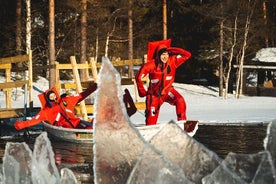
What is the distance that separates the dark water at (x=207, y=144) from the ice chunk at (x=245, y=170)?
395 cm

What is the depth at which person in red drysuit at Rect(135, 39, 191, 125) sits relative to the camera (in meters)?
13.1

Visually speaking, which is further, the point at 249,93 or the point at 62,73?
the point at 249,93

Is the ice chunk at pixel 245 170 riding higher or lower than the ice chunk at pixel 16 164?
higher

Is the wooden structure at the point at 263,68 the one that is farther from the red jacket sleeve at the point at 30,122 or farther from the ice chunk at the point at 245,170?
the ice chunk at the point at 245,170

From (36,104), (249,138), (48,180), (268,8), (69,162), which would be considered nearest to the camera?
(48,180)

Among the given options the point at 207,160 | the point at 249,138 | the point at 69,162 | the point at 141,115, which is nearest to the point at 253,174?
the point at 207,160

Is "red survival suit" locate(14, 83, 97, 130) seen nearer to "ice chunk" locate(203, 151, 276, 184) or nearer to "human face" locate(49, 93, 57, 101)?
"human face" locate(49, 93, 57, 101)

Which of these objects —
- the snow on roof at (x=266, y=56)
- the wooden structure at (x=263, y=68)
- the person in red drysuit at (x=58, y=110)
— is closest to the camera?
the person in red drysuit at (x=58, y=110)

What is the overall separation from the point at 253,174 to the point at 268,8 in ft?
144

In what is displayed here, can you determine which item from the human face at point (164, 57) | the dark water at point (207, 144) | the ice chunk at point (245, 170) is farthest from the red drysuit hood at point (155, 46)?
the ice chunk at point (245, 170)

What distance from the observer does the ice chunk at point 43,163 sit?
18.2 feet

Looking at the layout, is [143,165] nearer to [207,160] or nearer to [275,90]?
[207,160]

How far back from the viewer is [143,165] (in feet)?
13.3

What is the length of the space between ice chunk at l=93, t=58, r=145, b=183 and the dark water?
3.67 metres
